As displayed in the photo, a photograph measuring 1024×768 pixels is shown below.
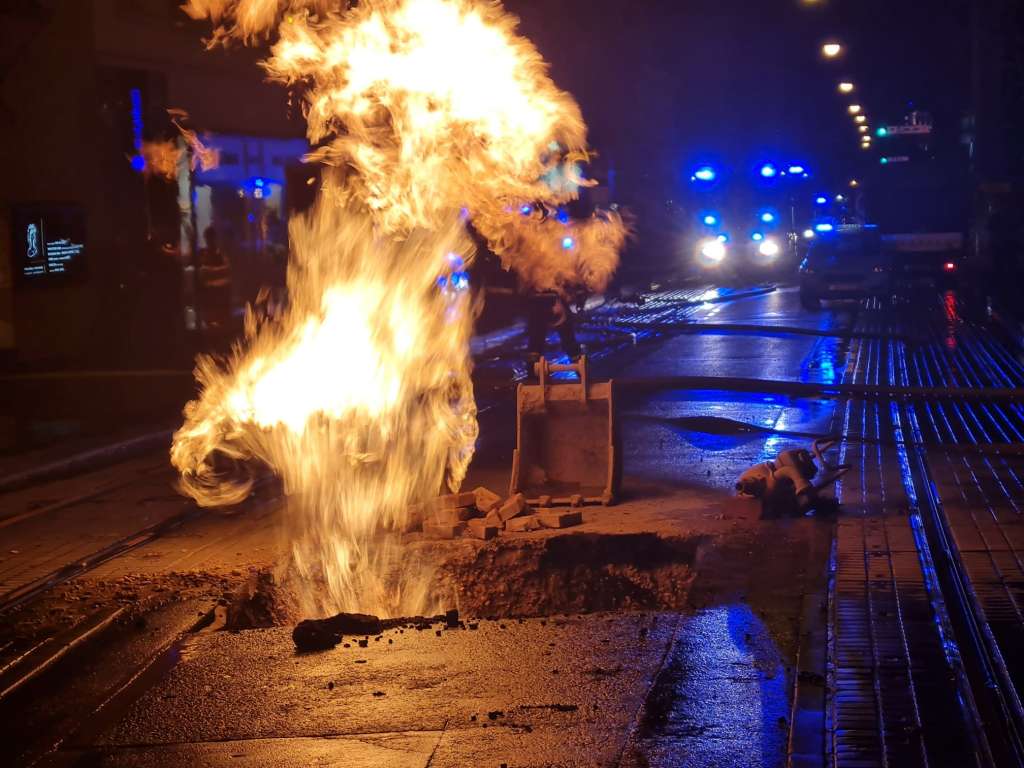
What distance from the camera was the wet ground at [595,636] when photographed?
17.4 ft

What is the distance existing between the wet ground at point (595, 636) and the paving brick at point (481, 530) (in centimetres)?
18

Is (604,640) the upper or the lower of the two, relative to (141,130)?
lower

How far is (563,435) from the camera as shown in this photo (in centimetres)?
1073

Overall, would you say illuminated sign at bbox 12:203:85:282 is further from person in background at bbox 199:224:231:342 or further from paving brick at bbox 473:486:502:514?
paving brick at bbox 473:486:502:514

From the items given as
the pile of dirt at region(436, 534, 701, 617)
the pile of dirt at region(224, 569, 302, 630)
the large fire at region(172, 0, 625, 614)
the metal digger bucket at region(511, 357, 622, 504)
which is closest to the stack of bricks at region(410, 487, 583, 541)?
the pile of dirt at region(436, 534, 701, 617)

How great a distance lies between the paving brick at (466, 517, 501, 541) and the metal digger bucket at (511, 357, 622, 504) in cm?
139

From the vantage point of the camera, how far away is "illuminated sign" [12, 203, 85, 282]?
65.1 feet

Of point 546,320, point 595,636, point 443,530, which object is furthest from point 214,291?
point 595,636

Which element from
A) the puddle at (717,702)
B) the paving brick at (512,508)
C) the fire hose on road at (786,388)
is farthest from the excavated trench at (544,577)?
the fire hose on road at (786,388)

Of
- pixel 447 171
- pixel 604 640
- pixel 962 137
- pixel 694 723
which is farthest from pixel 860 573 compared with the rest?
pixel 962 137

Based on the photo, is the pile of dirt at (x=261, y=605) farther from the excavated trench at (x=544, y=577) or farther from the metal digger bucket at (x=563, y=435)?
the metal digger bucket at (x=563, y=435)

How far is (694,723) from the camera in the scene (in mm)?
5371

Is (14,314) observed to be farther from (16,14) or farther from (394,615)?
(394,615)

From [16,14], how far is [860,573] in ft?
57.6
